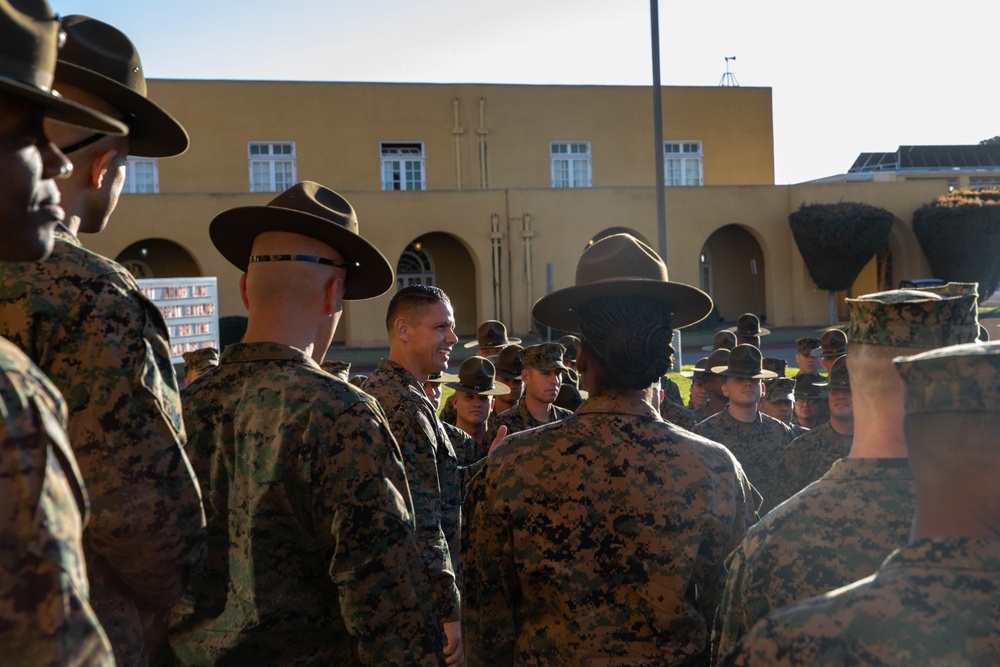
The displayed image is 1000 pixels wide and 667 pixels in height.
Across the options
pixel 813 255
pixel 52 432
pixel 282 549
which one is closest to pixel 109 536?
pixel 282 549

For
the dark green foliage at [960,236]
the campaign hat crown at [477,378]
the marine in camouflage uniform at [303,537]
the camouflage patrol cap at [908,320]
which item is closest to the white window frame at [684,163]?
the dark green foliage at [960,236]

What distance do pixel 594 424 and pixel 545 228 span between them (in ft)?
107

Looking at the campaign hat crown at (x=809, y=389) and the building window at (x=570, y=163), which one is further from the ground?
the building window at (x=570, y=163)

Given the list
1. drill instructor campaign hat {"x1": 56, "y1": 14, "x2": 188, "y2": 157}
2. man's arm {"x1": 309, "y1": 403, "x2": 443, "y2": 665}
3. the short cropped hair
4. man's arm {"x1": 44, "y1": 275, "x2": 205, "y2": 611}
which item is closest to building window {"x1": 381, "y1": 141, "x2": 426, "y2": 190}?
the short cropped hair

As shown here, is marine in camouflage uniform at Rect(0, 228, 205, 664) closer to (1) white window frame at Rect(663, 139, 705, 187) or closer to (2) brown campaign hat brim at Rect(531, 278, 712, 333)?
(2) brown campaign hat brim at Rect(531, 278, 712, 333)

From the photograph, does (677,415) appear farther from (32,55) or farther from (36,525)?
(36,525)

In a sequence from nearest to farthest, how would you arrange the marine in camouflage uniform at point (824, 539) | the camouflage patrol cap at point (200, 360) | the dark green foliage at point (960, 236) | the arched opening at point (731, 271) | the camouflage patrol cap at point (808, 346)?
the marine in camouflage uniform at point (824, 539)
the camouflage patrol cap at point (200, 360)
the camouflage patrol cap at point (808, 346)
the dark green foliage at point (960, 236)
the arched opening at point (731, 271)

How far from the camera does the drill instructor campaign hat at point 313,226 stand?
3.67 meters

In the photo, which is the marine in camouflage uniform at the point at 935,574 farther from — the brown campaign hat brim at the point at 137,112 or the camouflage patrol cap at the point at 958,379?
the brown campaign hat brim at the point at 137,112

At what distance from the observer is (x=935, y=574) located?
1965 millimetres

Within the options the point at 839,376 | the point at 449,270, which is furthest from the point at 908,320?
the point at 449,270

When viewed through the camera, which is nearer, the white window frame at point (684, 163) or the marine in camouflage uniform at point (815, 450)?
the marine in camouflage uniform at point (815, 450)

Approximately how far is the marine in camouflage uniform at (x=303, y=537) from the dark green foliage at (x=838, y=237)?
35.2 metres

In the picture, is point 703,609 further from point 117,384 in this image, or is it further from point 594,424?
point 117,384
